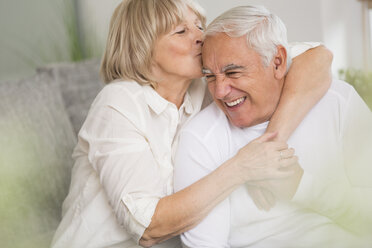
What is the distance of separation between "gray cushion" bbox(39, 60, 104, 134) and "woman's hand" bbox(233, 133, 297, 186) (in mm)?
1225

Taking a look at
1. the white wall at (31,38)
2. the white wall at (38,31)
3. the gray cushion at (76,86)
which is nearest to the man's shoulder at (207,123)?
the gray cushion at (76,86)

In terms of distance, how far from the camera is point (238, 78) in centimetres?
117

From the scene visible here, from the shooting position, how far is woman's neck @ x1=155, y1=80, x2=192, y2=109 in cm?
136

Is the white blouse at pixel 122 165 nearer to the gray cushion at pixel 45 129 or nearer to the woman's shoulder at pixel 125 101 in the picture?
the woman's shoulder at pixel 125 101

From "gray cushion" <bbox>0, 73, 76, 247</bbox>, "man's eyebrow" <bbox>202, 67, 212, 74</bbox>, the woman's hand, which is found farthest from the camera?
"gray cushion" <bbox>0, 73, 76, 247</bbox>

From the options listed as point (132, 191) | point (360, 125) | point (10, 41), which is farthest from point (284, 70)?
point (10, 41)

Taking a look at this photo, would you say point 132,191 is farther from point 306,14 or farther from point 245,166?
point 306,14

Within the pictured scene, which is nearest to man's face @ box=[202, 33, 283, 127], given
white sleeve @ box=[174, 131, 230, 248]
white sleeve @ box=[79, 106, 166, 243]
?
white sleeve @ box=[174, 131, 230, 248]

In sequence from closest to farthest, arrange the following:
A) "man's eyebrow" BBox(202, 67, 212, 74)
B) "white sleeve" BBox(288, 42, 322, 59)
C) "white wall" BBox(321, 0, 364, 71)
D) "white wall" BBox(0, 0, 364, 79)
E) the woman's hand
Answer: "white wall" BBox(321, 0, 364, 71)
the woman's hand
"man's eyebrow" BBox(202, 67, 212, 74)
"white sleeve" BBox(288, 42, 322, 59)
"white wall" BBox(0, 0, 364, 79)

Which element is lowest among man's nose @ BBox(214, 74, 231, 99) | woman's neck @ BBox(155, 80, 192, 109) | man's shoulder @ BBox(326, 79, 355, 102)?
man's shoulder @ BBox(326, 79, 355, 102)

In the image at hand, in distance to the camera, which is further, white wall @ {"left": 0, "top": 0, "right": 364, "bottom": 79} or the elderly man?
white wall @ {"left": 0, "top": 0, "right": 364, "bottom": 79}

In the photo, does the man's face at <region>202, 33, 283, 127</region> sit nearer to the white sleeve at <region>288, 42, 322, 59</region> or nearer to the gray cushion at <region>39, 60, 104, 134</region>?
the white sleeve at <region>288, 42, 322, 59</region>

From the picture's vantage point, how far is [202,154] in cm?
121

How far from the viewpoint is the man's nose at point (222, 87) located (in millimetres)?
1174
